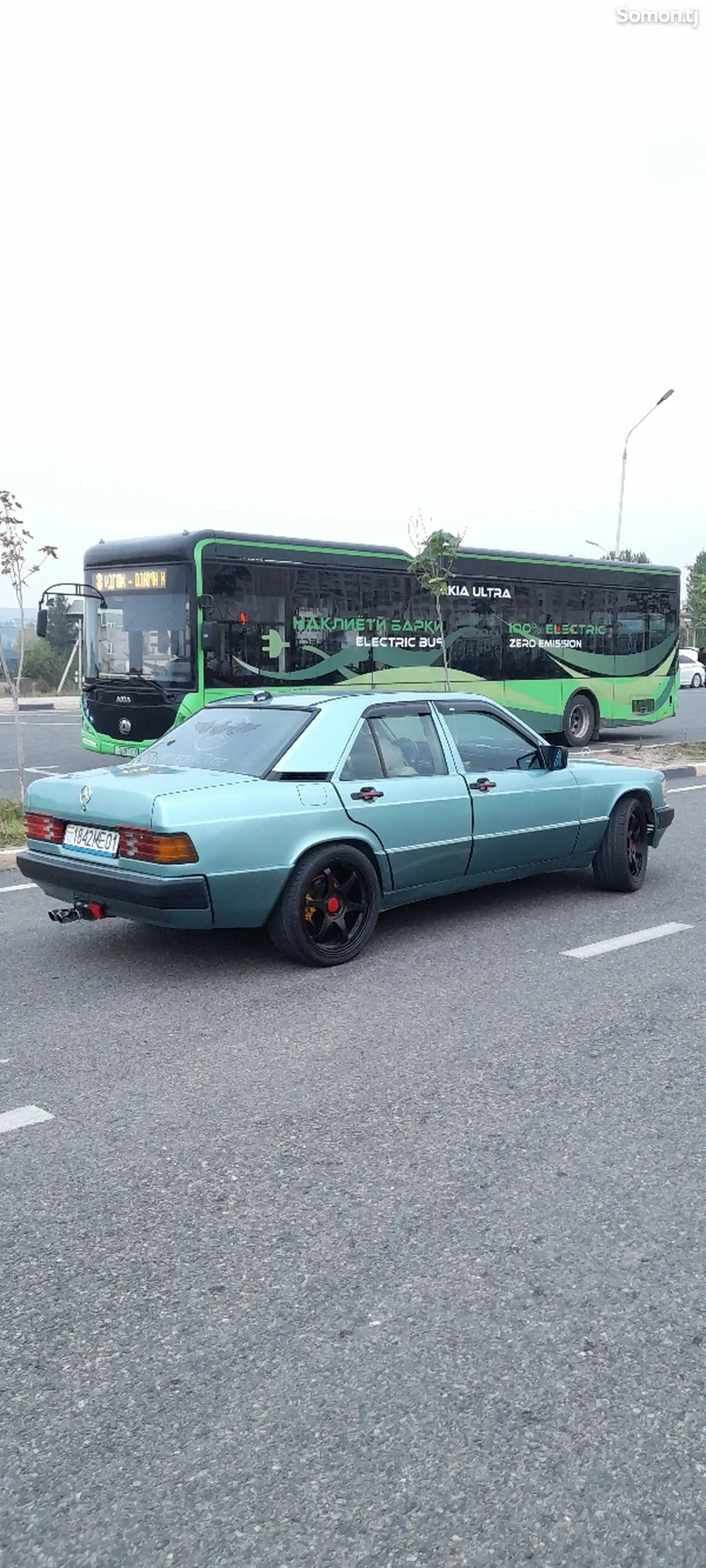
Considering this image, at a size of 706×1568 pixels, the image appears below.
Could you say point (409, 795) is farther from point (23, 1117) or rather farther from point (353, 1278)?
point (353, 1278)

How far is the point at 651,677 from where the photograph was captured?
21.8 m

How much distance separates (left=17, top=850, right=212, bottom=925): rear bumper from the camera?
18.8 feet

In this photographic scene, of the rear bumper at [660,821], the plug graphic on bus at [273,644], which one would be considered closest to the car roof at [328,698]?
the rear bumper at [660,821]

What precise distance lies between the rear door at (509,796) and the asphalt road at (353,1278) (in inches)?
60.4

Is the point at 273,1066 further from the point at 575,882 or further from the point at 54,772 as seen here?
the point at 54,772

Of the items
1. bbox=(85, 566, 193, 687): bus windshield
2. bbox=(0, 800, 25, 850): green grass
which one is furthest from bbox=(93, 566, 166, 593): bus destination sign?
bbox=(0, 800, 25, 850): green grass

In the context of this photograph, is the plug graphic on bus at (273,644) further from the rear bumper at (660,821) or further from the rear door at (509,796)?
the rear door at (509,796)

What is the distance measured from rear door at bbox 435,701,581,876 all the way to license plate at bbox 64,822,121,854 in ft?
6.99

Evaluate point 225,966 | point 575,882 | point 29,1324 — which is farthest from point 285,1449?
point 575,882

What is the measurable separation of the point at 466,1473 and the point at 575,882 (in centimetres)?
649

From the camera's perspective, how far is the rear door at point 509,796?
23.7 feet

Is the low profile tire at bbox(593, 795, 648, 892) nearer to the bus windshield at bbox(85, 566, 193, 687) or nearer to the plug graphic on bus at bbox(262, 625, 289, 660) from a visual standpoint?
the bus windshield at bbox(85, 566, 193, 687)

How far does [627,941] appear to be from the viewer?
22.6ft

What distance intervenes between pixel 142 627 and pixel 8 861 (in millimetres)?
6224
